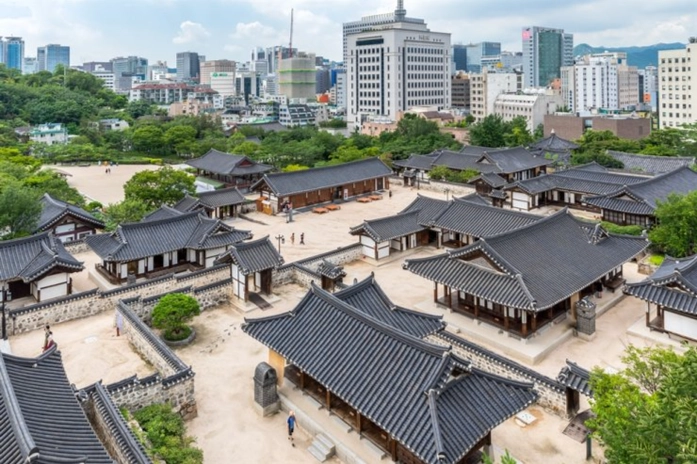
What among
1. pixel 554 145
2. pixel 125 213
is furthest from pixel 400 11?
pixel 125 213

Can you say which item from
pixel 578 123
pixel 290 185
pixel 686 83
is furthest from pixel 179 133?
pixel 686 83

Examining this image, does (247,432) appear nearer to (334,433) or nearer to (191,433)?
(191,433)

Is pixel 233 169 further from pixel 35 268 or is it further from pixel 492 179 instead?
pixel 35 268

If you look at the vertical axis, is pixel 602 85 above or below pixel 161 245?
above

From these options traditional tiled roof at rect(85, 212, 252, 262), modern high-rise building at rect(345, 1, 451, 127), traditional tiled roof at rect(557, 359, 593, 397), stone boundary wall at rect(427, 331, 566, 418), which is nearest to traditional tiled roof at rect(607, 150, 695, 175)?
stone boundary wall at rect(427, 331, 566, 418)

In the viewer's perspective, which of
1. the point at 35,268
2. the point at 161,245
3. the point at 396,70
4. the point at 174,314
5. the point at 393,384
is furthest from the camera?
the point at 396,70

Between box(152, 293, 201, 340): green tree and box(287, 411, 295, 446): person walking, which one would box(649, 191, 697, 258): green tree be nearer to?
box(287, 411, 295, 446): person walking

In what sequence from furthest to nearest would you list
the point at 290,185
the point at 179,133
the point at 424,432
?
the point at 179,133, the point at 290,185, the point at 424,432

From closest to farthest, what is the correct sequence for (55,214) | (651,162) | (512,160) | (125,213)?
1. (55,214)
2. (125,213)
3. (651,162)
4. (512,160)
